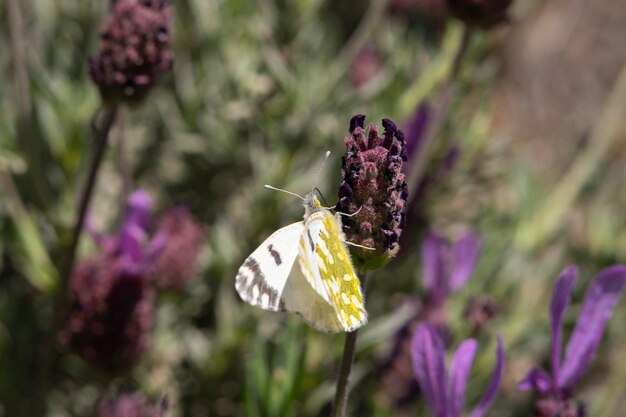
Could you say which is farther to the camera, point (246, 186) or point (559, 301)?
point (246, 186)

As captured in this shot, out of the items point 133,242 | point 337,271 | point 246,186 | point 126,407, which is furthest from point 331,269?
point 246,186

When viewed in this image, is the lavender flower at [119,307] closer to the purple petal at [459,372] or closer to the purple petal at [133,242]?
the purple petal at [133,242]

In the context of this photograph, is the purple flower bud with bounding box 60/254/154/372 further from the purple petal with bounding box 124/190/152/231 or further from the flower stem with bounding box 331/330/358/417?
the flower stem with bounding box 331/330/358/417

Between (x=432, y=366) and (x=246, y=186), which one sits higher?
(x=432, y=366)

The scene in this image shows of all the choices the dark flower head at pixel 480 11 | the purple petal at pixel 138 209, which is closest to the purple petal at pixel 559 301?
the dark flower head at pixel 480 11

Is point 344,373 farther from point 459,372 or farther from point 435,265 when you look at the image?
Answer: point 435,265

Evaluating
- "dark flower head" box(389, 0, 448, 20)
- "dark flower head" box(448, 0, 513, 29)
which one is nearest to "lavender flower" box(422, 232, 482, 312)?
"dark flower head" box(448, 0, 513, 29)
